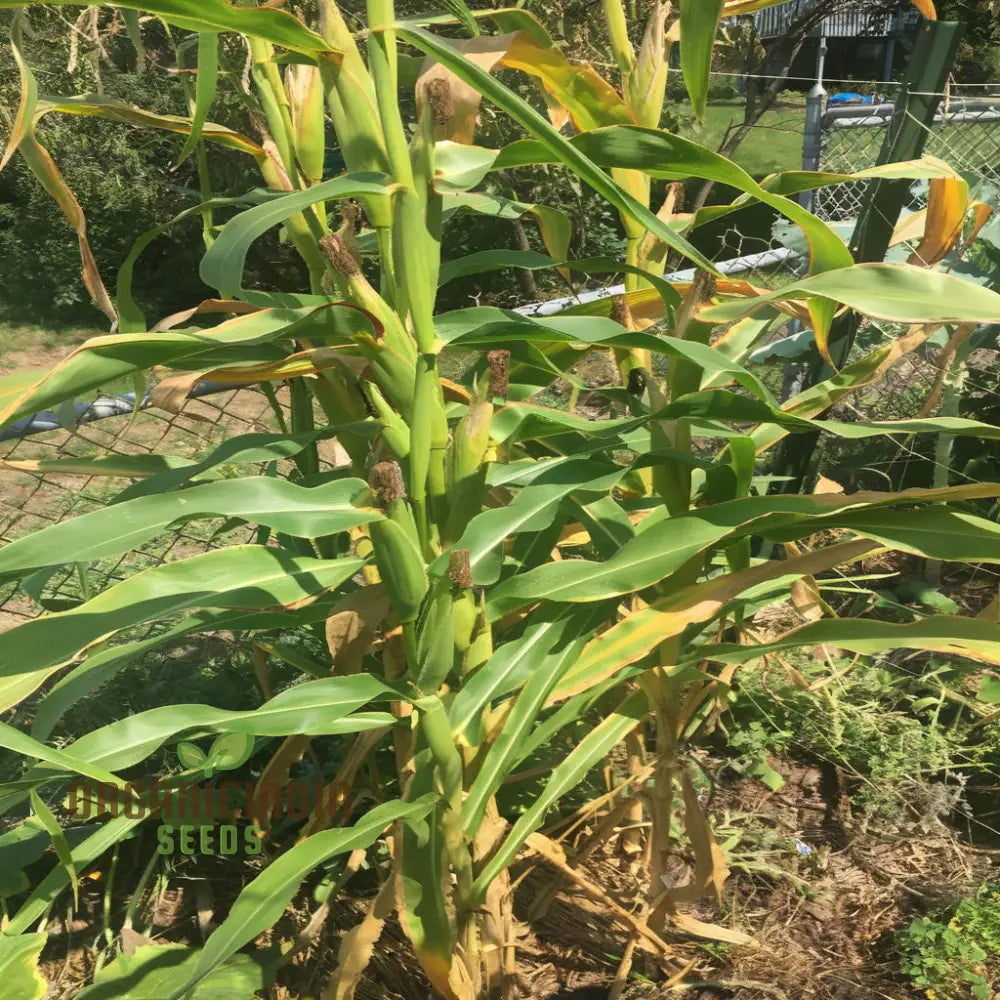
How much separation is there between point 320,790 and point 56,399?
1063mm

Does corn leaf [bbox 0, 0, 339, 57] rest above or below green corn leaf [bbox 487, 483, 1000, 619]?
above

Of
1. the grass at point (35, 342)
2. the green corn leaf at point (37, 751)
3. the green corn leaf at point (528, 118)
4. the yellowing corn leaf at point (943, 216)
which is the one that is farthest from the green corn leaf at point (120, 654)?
the grass at point (35, 342)

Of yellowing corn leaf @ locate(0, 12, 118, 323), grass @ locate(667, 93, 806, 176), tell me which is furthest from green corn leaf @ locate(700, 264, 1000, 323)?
grass @ locate(667, 93, 806, 176)

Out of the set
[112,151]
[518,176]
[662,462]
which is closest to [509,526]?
[662,462]

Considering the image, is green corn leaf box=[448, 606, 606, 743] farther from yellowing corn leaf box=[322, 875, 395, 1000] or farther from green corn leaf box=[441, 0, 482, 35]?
green corn leaf box=[441, 0, 482, 35]

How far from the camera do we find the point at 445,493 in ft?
4.39

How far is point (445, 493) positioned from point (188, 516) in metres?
0.35

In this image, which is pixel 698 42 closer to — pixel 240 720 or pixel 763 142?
pixel 240 720

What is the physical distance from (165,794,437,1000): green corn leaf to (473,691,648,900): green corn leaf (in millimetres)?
134

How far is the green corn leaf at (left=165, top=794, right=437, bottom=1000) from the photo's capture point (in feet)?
3.61

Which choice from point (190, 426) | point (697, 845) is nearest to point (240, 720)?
point (697, 845)

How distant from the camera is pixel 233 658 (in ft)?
8.35

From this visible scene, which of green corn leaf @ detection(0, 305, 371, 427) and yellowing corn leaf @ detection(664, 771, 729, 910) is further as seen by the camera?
yellowing corn leaf @ detection(664, 771, 729, 910)

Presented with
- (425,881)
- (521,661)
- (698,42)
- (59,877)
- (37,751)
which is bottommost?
(59,877)
